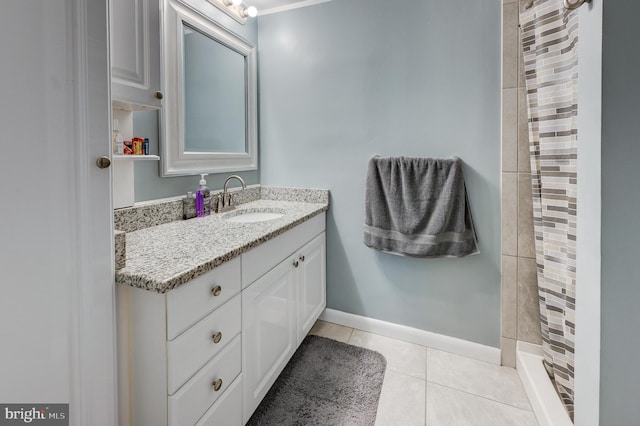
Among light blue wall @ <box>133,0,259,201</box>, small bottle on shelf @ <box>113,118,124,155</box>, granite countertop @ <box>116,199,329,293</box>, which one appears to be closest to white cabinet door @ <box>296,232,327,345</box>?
granite countertop @ <box>116,199,329,293</box>

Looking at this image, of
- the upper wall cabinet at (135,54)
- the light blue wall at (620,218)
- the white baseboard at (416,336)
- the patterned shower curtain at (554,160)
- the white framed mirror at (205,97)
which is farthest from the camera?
the white baseboard at (416,336)

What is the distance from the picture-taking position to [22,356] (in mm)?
688

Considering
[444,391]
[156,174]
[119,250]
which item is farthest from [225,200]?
[444,391]

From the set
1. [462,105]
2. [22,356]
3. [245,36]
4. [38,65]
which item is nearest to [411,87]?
[462,105]

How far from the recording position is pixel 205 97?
174cm

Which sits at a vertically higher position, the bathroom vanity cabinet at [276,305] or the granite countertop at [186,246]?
the granite countertop at [186,246]

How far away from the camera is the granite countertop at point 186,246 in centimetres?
84

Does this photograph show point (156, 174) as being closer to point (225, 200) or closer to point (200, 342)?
point (225, 200)

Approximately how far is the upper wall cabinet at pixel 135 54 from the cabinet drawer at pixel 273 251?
2.19ft

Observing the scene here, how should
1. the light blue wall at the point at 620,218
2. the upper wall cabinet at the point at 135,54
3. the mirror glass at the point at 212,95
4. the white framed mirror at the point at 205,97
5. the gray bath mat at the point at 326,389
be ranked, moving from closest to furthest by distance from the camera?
the light blue wall at the point at 620,218
the upper wall cabinet at the point at 135,54
the gray bath mat at the point at 326,389
the white framed mirror at the point at 205,97
the mirror glass at the point at 212,95

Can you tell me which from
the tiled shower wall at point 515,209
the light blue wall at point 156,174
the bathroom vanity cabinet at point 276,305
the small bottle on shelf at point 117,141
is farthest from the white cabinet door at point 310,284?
the tiled shower wall at point 515,209

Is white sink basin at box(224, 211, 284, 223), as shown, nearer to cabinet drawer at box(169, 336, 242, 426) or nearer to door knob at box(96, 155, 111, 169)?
cabinet drawer at box(169, 336, 242, 426)

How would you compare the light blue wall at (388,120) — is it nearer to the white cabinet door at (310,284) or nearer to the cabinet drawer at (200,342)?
the white cabinet door at (310,284)

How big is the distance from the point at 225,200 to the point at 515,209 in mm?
1596
